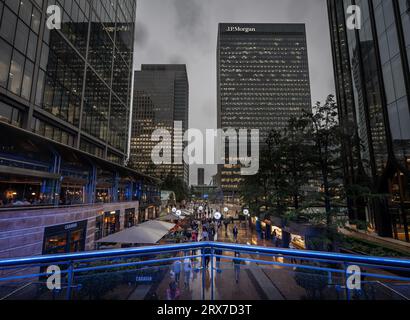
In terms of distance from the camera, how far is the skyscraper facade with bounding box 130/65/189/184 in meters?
165

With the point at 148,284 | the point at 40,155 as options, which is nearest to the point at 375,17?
the point at 148,284

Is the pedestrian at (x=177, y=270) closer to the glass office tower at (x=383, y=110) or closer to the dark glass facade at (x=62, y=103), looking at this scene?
the dark glass facade at (x=62, y=103)

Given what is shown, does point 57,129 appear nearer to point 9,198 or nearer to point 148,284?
point 9,198

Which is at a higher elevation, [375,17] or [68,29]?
[68,29]

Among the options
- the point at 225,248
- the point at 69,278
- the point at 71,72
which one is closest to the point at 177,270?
the point at 225,248

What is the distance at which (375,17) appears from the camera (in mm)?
20109

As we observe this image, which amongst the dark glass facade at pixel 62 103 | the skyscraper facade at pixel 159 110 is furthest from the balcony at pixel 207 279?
the skyscraper facade at pixel 159 110

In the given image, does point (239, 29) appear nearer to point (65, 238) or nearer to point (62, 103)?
point (62, 103)

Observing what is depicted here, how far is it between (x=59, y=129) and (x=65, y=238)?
16.9 m

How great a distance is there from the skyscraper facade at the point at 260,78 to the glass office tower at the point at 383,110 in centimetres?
12783

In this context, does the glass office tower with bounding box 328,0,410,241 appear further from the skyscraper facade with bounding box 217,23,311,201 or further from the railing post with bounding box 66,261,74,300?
the skyscraper facade with bounding box 217,23,311,201

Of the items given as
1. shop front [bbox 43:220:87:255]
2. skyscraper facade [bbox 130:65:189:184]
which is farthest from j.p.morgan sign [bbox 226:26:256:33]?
shop front [bbox 43:220:87:255]

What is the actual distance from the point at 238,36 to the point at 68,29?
568ft

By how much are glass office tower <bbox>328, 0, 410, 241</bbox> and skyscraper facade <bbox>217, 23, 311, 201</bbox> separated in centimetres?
12783
